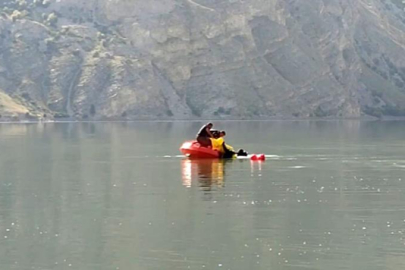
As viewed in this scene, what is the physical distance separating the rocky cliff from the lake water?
94.7 m

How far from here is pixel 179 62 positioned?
557 feet

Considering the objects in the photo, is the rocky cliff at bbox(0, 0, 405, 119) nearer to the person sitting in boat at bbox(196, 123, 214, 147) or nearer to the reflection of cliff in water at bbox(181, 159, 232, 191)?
the person sitting in boat at bbox(196, 123, 214, 147)

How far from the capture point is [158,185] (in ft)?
156

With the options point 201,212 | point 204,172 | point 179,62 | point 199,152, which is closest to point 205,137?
point 199,152

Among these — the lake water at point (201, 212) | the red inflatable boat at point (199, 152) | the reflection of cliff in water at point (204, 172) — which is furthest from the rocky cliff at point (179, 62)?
the lake water at point (201, 212)

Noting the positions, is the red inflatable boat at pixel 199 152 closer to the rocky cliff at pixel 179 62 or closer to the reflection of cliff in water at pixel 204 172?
the reflection of cliff in water at pixel 204 172

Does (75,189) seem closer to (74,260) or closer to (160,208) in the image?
(160,208)

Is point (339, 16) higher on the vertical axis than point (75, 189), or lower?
higher

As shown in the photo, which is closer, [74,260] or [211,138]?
[74,260]

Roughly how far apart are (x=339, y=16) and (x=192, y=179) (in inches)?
5820

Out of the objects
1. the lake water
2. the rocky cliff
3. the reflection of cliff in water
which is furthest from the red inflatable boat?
the rocky cliff

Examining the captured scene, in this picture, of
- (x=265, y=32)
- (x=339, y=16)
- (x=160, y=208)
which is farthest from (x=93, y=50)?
(x=160, y=208)

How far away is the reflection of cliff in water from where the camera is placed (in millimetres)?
48500

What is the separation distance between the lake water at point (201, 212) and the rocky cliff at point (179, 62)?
94715 millimetres
